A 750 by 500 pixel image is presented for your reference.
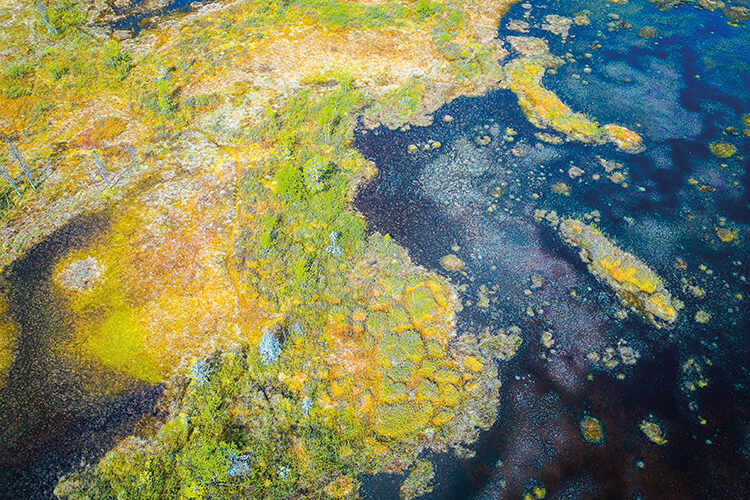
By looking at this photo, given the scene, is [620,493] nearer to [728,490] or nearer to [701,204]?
[728,490]

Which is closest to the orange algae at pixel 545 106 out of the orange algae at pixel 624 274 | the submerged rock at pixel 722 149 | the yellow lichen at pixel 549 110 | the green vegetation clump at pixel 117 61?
the yellow lichen at pixel 549 110

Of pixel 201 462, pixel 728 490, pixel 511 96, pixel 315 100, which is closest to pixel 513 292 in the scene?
pixel 728 490

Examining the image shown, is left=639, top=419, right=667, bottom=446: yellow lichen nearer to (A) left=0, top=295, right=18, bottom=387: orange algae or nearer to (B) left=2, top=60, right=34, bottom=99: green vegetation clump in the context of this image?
(A) left=0, top=295, right=18, bottom=387: orange algae

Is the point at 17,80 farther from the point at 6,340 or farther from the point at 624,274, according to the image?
the point at 624,274

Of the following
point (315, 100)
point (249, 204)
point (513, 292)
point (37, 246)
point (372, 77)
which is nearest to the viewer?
Answer: point (513, 292)

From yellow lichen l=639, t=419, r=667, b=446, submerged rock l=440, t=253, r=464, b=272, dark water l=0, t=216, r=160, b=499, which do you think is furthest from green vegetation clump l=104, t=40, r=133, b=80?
yellow lichen l=639, t=419, r=667, b=446

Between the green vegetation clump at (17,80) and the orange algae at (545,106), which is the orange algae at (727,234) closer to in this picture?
the orange algae at (545,106)
